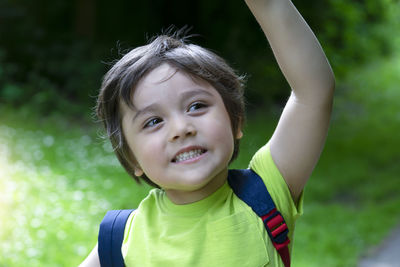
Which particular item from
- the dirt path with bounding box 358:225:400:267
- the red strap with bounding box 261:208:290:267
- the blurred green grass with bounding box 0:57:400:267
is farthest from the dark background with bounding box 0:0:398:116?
the red strap with bounding box 261:208:290:267

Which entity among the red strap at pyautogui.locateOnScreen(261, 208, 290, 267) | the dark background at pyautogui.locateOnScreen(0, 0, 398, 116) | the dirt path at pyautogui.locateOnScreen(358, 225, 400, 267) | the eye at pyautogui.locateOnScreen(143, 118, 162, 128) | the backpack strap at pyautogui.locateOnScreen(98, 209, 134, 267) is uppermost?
the dark background at pyautogui.locateOnScreen(0, 0, 398, 116)

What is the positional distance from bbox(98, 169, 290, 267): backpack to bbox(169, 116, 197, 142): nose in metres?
0.26

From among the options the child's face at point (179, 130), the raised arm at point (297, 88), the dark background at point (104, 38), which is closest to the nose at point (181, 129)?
the child's face at point (179, 130)

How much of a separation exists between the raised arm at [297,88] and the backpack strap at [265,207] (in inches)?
3.4

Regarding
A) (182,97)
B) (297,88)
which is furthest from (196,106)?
(297,88)

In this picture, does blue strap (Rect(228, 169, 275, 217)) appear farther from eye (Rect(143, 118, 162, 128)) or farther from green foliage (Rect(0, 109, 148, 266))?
green foliage (Rect(0, 109, 148, 266))

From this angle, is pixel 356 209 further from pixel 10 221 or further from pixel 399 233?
pixel 10 221

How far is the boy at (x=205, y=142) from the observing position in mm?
1571

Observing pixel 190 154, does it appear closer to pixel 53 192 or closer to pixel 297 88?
pixel 297 88

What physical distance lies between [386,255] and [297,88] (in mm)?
3794

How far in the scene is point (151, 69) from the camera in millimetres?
1681

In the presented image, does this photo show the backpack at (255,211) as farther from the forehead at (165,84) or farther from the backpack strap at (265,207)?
the forehead at (165,84)

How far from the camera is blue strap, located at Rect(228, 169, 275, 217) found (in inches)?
64.7

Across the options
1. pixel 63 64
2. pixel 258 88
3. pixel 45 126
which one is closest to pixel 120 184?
pixel 45 126
